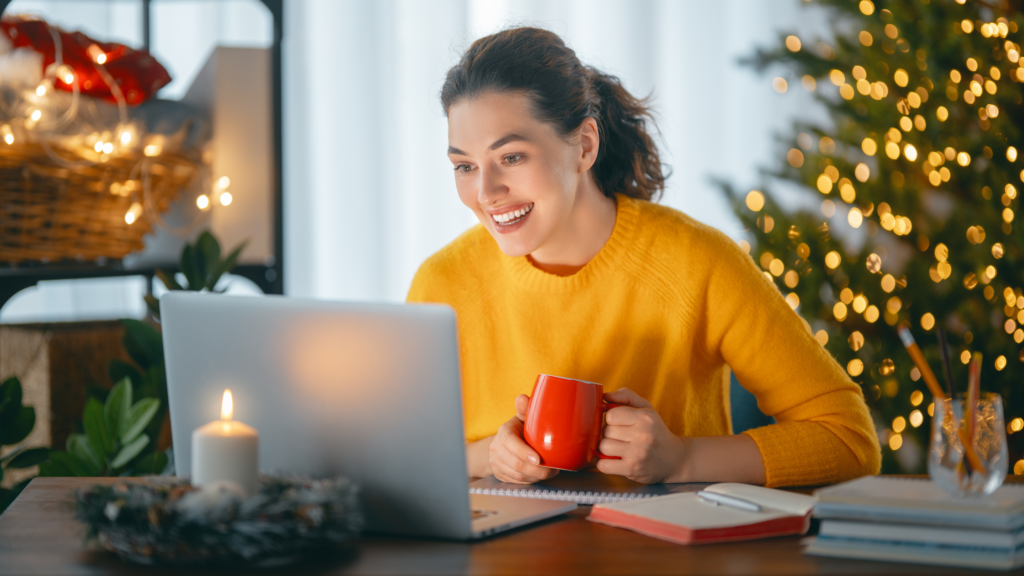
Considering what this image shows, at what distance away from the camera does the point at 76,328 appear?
5.85 feet

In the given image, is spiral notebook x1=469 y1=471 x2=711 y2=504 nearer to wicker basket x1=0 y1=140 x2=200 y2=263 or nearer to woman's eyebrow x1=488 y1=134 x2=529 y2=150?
woman's eyebrow x1=488 y1=134 x2=529 y2=150

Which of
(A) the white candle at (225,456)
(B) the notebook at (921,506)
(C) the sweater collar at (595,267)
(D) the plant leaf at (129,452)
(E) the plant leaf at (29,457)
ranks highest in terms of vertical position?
(C) the sweater collar at (595,267)

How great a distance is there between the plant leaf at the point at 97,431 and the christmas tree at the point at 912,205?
160 cm

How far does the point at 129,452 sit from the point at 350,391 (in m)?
0.78

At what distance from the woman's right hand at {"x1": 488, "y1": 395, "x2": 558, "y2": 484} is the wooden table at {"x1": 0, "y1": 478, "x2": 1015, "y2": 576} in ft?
0.45

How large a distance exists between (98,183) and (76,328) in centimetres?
40

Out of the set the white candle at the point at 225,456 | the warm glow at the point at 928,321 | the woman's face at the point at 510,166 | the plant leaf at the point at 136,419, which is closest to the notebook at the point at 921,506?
the white candle at the point at 225,456

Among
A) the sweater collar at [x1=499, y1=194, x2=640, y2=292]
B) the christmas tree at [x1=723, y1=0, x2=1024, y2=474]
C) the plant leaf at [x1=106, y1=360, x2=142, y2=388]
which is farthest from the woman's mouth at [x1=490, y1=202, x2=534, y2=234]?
the christmas tree at [x1=723, y1=0, x2=1024, y2=474]

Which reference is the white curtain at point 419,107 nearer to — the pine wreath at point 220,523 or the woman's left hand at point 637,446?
the woman's left hand at point 637,446

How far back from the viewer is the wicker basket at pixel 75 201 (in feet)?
4.74

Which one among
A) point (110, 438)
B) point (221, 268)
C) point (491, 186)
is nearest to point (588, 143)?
point (491, 186)

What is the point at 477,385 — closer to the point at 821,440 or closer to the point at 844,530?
the point at 821,440

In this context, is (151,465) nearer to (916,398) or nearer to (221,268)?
(221,268)

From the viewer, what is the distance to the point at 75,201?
1535 mm
